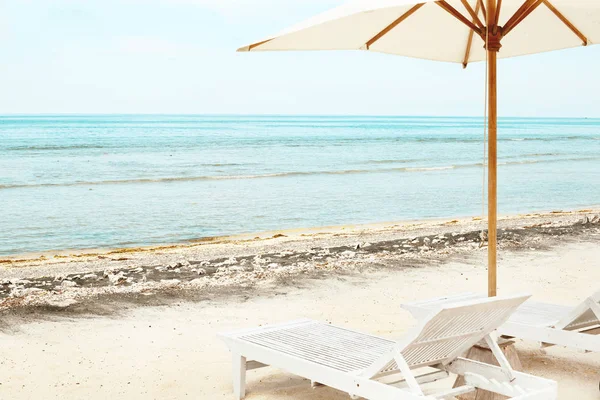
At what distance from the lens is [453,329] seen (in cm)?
348

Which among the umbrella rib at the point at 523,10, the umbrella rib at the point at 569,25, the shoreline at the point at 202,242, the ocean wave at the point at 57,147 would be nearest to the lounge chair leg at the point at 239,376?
the umbrella rib at the point at 523,10

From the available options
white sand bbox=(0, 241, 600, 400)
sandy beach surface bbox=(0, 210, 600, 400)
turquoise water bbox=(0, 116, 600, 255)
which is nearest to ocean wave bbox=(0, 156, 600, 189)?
turquoise water bbox=(0, 116, 600, 255)

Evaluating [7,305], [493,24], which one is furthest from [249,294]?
[493,24]

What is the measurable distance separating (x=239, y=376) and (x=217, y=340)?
133cm

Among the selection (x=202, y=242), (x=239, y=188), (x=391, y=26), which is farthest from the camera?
(x=239, y=188)

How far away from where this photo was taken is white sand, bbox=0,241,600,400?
4.51 meters

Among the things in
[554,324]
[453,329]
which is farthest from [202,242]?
[453,329]

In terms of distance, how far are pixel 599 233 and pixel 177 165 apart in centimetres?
2214

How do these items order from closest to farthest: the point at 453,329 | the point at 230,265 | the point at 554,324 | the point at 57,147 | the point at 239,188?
the point at 453,329 < the point at 554,324 < the point at 230,265 < the point at 239,188 < the point at 57,147

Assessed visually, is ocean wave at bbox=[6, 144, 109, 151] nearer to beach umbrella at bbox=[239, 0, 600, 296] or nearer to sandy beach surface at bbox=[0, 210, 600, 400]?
sandy beach surface at bbox=[0, 210, 600, 400]

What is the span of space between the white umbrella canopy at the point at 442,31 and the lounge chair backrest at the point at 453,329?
1.69m

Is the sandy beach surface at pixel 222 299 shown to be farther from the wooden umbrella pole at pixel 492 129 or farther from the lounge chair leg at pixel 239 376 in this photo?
the wooden umbrella pole at pixel 492 129

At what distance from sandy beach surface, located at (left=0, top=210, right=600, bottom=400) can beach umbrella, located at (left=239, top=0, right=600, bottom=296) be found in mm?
1819

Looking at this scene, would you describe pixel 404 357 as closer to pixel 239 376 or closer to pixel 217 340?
pixel 239 376
